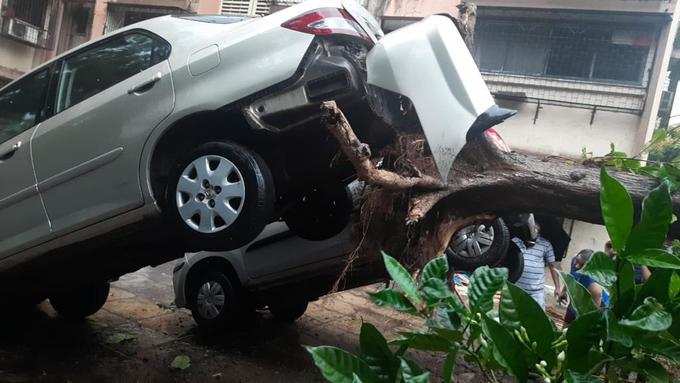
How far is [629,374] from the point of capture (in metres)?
1.28

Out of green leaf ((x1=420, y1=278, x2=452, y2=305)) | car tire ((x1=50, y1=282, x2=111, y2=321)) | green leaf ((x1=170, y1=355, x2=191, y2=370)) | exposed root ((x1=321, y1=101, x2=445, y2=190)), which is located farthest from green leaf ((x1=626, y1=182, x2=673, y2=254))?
car tire ((x1=50, y1=282, x2=111, y2=321))

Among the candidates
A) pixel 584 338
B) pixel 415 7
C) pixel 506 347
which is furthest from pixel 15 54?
pixel 584 338

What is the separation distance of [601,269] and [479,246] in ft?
12.4

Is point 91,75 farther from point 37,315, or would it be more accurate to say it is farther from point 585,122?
point 585,122

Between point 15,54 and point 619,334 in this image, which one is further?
point 15,54

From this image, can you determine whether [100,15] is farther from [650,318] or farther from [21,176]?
[650,318]

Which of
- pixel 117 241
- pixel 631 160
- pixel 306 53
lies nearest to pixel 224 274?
pixel 117 241

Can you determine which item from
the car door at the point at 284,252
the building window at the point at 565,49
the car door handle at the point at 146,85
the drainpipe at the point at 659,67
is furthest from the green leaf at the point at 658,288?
the building window at the point at 565,49

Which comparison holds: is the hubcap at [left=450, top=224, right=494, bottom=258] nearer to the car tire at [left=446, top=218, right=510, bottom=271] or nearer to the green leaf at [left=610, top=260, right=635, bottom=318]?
the car tire at [left=446, top=218, right=510, bottom=271]

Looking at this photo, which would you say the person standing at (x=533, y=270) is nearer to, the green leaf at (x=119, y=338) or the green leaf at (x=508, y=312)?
the green leaf at (x=119, y=338)

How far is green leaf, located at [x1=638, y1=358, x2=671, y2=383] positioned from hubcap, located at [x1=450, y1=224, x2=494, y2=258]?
3.66m

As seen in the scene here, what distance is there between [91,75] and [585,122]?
9563 millimetres

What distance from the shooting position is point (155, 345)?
458cm

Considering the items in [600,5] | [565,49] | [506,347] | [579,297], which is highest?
[600,5]
